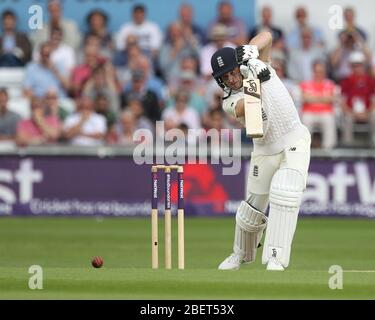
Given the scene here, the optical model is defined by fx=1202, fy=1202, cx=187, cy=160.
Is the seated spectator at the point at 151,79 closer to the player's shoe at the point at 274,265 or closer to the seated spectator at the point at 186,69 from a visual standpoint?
the seated spectator at the point at 186,69

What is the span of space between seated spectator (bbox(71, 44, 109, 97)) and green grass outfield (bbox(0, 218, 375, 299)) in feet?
8.46

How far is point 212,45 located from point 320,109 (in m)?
2.12

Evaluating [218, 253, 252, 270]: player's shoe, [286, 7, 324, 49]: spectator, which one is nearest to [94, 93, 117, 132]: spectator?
[286, 7, 324, 49]: spectator

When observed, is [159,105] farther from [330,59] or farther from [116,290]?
[116,290]

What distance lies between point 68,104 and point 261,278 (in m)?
9.38

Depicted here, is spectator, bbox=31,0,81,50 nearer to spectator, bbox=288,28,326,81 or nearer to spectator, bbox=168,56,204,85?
spectator, bbox=168,56,204,85

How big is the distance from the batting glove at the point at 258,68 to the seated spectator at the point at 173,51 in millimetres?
8611

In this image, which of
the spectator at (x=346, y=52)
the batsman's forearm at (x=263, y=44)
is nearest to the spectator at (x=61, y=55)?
the spectator at (x=346, y=52)

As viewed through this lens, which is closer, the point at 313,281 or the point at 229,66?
the point at 313,281

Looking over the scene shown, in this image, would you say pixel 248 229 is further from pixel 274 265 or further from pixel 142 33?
pixel 142 33

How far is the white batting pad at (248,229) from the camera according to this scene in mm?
9539
